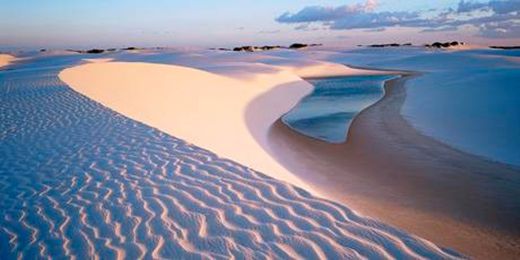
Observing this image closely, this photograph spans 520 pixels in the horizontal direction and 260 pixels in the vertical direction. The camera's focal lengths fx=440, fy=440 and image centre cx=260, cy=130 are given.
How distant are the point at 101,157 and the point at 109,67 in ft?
53.8

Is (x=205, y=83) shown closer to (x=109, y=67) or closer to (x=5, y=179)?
(x=109, y=67)

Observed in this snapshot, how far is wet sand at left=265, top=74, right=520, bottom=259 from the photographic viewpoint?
224 inches

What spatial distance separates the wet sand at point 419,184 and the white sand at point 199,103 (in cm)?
84

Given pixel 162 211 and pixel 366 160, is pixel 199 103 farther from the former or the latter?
pixel 162 211

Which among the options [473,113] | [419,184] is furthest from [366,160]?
[473,113]

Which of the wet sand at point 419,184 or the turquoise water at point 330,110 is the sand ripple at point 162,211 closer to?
the wet sand at point 419,184

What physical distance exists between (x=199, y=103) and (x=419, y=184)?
8.72 metres

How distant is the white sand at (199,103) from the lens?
9070mm

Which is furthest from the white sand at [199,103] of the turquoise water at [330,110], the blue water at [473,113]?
the blue water at [473,113]

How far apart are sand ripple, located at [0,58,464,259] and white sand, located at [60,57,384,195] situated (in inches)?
61.3

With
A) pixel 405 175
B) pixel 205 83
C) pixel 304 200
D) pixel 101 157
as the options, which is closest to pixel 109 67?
pixel 205 83

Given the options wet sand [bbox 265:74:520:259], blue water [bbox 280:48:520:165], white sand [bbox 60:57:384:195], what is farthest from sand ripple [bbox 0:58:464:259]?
blue water [bbox 280:48:520:165]

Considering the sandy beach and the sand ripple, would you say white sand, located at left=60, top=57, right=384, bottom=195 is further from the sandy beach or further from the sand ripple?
the sand ripple

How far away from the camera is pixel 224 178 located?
5812 millimetres
